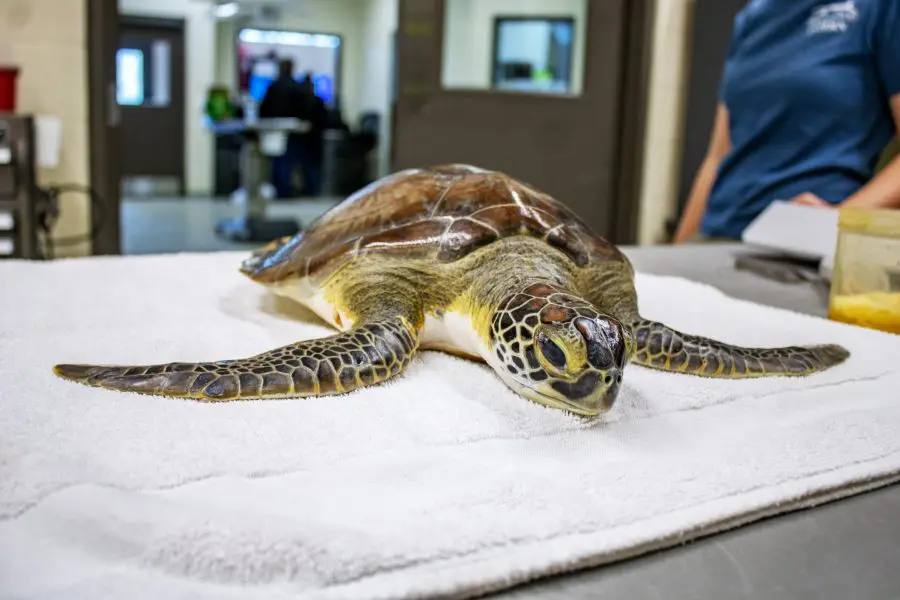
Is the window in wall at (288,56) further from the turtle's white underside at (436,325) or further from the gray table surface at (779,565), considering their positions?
the gray table surface at (779,565)

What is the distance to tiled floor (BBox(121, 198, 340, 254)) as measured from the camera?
15.1ft

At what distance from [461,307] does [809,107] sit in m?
1.43

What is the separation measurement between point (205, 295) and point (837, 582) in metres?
0.95

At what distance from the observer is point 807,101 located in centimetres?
190

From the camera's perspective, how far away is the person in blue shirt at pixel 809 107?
1.76m

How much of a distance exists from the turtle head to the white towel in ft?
0.08

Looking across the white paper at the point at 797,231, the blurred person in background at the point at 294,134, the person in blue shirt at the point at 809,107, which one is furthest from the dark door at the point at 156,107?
the white paper at the point at 797,231

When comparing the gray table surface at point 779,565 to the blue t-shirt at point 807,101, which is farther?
the blue t-shirt at point 807,101

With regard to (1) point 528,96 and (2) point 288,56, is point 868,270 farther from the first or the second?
(2) point 288,56

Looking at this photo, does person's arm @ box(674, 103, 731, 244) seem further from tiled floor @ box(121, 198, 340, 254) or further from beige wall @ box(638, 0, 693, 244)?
tiled floor @ box(121, 198, 340, 254)

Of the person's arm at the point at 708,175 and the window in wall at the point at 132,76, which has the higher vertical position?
the window in wall at the point at 132,76

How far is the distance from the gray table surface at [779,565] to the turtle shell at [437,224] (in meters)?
0.48

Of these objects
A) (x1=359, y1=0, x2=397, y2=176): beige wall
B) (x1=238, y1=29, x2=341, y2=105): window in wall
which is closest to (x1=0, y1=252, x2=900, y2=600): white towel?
(x1=359, y1=0, x2=397, y2=176): beige wall

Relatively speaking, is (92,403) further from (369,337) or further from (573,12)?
(573,12)
